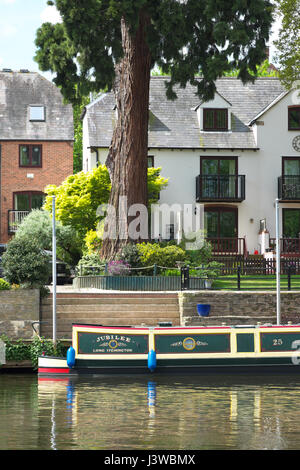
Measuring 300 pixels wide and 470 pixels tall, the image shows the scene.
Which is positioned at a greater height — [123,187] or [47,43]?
[47,43]

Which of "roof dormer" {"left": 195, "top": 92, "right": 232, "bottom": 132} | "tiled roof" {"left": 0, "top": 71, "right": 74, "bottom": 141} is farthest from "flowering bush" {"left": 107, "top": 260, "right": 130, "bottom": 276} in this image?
"tiled roof" {"left": 0, "top": 71, "right": 74, "bottom": 141}

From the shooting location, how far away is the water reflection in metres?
18.0

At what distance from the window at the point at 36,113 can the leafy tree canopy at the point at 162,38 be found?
63.0ft

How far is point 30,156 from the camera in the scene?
5456cm

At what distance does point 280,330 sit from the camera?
27766mm

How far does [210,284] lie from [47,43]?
12225 millimetres

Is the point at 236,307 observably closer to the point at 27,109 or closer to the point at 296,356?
the point at 296,356

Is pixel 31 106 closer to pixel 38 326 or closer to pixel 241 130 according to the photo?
pixel 241 130

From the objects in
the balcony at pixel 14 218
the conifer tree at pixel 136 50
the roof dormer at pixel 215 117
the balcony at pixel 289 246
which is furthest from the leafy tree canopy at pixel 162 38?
the balcony at pixel 14 218

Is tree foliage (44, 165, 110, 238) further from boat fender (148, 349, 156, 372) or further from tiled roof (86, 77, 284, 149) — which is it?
boat fender (148, 349, 156, 372)

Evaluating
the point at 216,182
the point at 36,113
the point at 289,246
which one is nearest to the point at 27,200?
the point at 36,113

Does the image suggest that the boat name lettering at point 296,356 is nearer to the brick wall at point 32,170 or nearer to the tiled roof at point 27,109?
the brick wall at point 32,170

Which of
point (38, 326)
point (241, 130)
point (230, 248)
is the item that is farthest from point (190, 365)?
point (241, 130)

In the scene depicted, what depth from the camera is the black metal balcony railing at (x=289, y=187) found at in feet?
163
